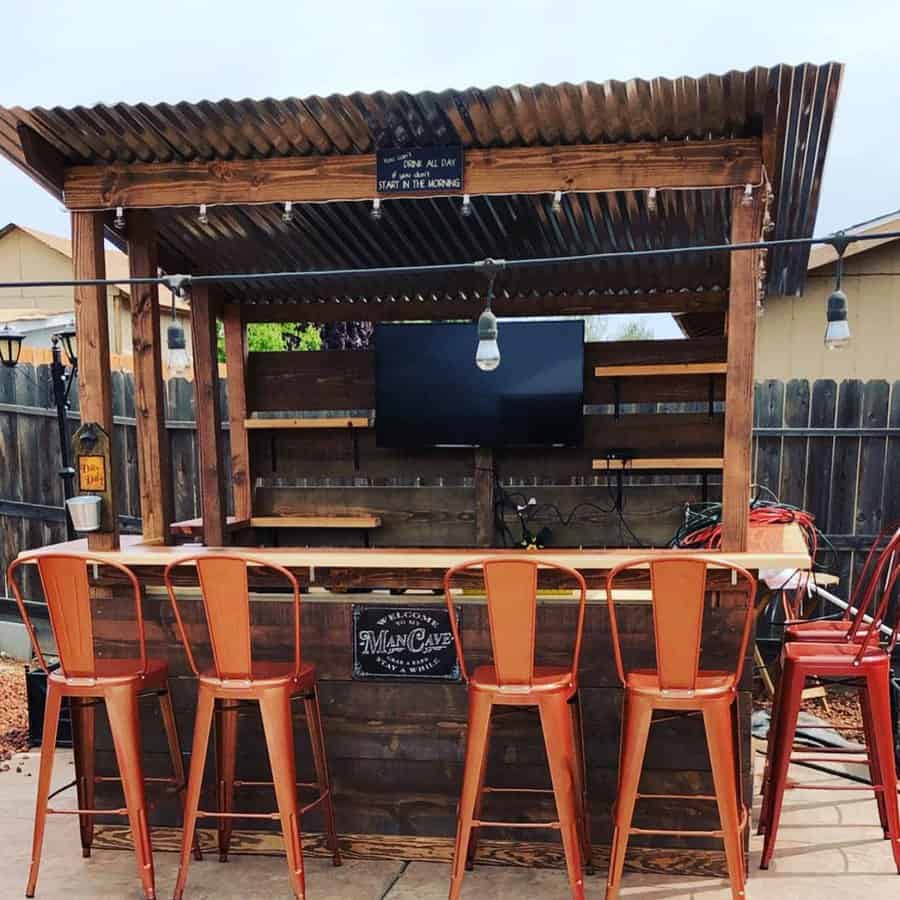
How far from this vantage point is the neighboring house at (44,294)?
35.4ft

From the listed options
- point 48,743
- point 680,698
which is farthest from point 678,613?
point 48,743

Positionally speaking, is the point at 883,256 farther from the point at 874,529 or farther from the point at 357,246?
the point at 357,246

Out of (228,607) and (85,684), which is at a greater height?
(228,607)

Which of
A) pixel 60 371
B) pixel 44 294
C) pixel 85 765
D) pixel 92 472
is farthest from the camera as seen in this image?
pixel 44 294

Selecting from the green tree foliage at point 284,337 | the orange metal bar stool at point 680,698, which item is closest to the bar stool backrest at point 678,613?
the orange metal bar stool at point 680,698

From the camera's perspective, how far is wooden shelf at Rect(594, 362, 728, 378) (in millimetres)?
4586

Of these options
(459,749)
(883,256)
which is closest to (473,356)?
(459,749)

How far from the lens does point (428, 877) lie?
2.77m

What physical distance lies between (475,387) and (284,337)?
7644 millimetres

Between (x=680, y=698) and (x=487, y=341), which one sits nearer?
(x=680, y=698)

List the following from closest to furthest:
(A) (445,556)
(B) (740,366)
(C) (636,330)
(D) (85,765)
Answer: (B) (740,366), (A) (445,556), (D) (85,765), (C) (636,330)

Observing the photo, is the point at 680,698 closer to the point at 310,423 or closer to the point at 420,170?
the point at 420,170

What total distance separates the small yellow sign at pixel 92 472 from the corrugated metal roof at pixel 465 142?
1053 millimetres

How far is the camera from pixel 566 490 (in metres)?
4.84
